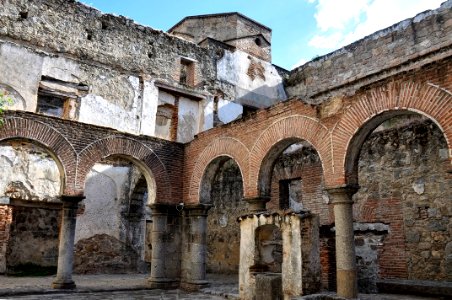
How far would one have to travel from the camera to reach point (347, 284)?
6.77m

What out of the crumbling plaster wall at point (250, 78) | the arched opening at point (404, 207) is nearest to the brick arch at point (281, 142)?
the arched opening at point (404, 207)

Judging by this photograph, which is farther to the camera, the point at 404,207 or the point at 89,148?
the point at 89,148

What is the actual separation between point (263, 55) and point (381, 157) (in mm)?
8787

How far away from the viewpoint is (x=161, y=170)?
36.4ft

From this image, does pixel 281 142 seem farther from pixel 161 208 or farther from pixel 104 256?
pixel 104 256

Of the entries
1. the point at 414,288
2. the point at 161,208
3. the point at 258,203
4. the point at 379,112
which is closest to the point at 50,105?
the point at 161,208

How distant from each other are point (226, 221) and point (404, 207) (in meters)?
6.42

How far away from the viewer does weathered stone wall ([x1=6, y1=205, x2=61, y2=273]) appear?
1313 centimetres

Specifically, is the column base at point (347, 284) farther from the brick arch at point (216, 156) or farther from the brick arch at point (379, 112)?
the brick arch at point (216, 156)

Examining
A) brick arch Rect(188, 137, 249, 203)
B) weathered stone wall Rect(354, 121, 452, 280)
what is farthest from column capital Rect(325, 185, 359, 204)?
brick arch Rect(188, 137, 249, 203)

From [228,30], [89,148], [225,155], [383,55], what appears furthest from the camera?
[228,30]

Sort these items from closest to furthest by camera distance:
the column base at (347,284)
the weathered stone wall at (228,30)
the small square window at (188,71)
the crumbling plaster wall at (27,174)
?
the column base at (347,284)
the crumbling plaster wall at (27,174)
the small square window at (188,71)
the weathered stone wall at (228,30)

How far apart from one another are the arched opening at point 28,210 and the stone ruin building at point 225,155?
5cm

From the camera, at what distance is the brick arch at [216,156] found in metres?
9.68
